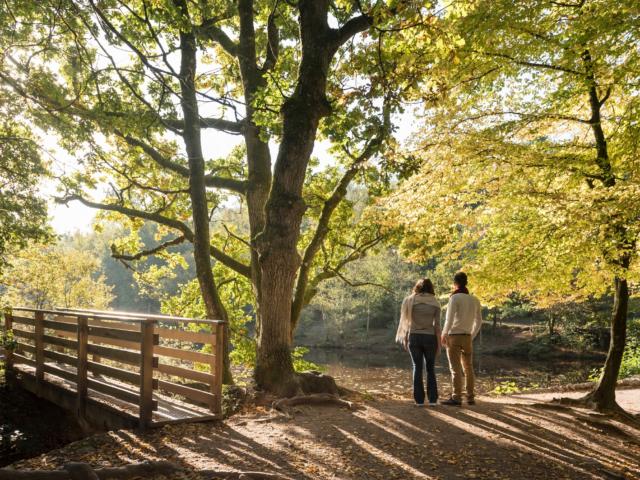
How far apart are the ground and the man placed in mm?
719

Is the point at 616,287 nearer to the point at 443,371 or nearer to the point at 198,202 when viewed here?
the point at 198,202

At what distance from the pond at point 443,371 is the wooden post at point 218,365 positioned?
13622 millimetres

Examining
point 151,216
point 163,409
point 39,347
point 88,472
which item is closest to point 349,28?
point 163,409

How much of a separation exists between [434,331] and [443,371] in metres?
23.1

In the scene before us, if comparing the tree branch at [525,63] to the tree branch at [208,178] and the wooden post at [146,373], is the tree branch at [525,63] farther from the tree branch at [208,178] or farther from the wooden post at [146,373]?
the wooden post at [146,373]

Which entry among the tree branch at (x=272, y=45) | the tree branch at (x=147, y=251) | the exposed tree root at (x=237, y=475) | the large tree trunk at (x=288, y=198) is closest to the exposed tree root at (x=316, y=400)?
the large tree trunk at (x=288, y=198)

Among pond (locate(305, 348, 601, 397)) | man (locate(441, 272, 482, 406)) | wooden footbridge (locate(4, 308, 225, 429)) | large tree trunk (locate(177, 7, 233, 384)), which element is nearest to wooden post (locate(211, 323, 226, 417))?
wooden footbridge (locate(4, 308, 225, 429))

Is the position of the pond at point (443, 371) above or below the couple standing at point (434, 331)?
below

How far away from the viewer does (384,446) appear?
4.93 m

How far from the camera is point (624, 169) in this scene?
6.91 metres

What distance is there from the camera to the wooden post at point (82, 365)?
6.47 meters

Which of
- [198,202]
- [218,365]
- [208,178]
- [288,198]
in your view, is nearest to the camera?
[218,365]

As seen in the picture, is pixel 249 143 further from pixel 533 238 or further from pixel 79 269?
pixel 79 269

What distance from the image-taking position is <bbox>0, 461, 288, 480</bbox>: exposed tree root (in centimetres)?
364
